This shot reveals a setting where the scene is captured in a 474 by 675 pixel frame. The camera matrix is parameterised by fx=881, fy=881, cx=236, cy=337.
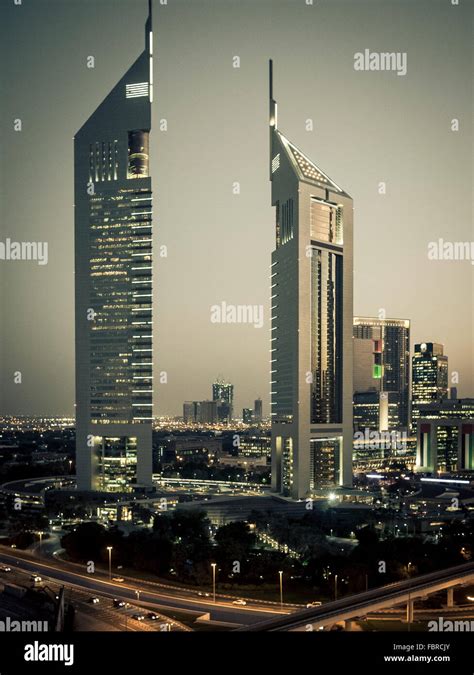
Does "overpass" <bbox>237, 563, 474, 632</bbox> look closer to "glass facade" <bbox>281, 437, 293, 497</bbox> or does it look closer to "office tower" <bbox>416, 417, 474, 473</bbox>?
"glass facade" <bbox>281, 437, 293, 497</bbox>

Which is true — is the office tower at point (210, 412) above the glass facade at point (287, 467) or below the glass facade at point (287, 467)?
below

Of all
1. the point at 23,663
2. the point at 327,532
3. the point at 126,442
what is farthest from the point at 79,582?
the point at 126,442

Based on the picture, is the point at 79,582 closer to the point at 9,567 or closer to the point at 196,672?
the point at 9,567

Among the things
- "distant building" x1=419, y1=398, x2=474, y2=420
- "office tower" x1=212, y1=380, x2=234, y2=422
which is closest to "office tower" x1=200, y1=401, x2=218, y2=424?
"office tower" x1=212, y1=380, x2=234, y2=422

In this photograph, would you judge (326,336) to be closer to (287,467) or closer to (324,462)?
(324,462)

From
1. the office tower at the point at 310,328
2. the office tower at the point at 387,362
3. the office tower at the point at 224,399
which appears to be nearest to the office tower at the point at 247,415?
the office tower at the point at 224,399

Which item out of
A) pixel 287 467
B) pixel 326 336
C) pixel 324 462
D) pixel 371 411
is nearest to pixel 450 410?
pixel 371 411

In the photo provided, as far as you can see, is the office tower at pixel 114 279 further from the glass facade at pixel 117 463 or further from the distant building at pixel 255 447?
the distant building at pixel 255 447
